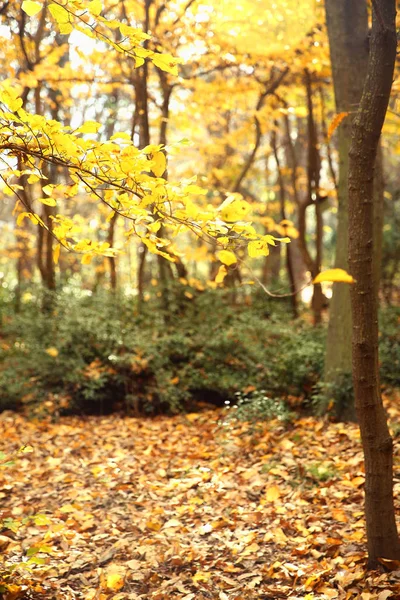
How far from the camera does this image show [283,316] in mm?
9391

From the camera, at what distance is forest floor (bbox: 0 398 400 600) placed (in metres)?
2.93

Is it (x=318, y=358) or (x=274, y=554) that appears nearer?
(x=274, y=554)

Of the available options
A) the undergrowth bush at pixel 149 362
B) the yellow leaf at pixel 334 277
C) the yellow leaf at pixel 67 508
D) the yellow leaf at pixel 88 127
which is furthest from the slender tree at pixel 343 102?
the yellow leaf at pixel 88 127

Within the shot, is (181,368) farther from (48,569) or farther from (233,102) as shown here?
(233,102)

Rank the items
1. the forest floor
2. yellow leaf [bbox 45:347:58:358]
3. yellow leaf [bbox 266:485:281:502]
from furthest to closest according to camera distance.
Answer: yellow leaf [bbox 45:347:58:358], yellow leaf [bbox 266:485:281:502], the forest floor

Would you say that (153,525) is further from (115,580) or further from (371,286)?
(371,286)

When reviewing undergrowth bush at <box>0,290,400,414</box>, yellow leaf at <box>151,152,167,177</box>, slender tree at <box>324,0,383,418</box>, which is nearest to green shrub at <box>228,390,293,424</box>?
slender tree at <box>324,0,383,418</box>

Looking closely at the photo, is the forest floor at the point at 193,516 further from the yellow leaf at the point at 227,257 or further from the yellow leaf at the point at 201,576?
the yellow leaf at the point at 227,257

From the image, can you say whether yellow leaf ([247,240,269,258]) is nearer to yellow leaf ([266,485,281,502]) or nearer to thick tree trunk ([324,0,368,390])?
yellow leaf ([266,485,281,502])

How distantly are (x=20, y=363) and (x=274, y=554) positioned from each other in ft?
17.2


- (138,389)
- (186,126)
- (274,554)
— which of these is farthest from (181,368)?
(186,126)

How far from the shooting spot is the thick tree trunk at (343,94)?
497cm

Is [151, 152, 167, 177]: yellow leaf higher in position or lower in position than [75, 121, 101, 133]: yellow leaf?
lower

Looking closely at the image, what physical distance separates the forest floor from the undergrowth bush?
954 millimetres
